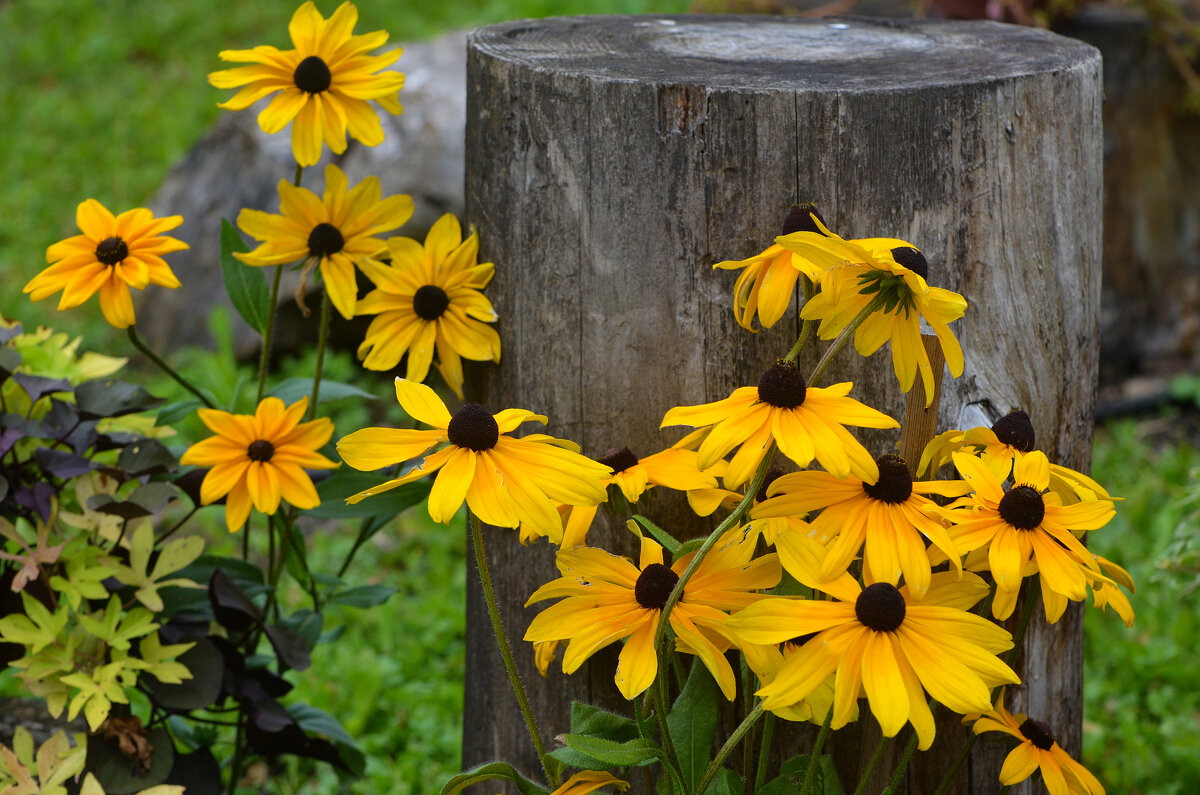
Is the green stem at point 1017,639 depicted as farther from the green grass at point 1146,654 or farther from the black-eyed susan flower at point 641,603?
the green grass at point 1146,654

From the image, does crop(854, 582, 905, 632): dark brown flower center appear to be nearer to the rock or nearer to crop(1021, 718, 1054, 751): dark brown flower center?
crop(1021, 718, 1054, 751): dark brown flower center

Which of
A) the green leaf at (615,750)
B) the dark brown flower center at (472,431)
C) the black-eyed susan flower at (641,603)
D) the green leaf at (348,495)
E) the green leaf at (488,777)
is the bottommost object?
the green leaf at (488,777)

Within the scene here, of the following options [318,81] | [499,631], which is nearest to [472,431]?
[499,631]

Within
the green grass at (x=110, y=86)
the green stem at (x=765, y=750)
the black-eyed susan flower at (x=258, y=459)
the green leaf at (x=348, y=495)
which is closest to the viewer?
the green stem at (x=765, y=750)

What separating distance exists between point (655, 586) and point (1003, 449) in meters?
0.43

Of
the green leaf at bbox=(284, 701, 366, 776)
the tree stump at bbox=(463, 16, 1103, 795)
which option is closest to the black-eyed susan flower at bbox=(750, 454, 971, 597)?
the tree stump at bbox=(463, 16, 1103, 795)

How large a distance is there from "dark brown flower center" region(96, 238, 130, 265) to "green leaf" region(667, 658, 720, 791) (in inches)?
38.0

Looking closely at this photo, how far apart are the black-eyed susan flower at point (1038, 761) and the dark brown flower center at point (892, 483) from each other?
33 cm

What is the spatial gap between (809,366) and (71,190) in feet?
16.1

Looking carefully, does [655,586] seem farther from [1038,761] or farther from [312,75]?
[312,75]

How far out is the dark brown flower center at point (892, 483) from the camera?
1.06 metres

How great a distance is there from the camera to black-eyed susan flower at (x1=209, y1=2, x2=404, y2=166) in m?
1.48

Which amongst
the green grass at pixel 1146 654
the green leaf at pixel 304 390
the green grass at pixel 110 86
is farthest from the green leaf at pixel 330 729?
the green grass at pixel 110 86

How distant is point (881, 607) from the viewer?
3.14 feet
